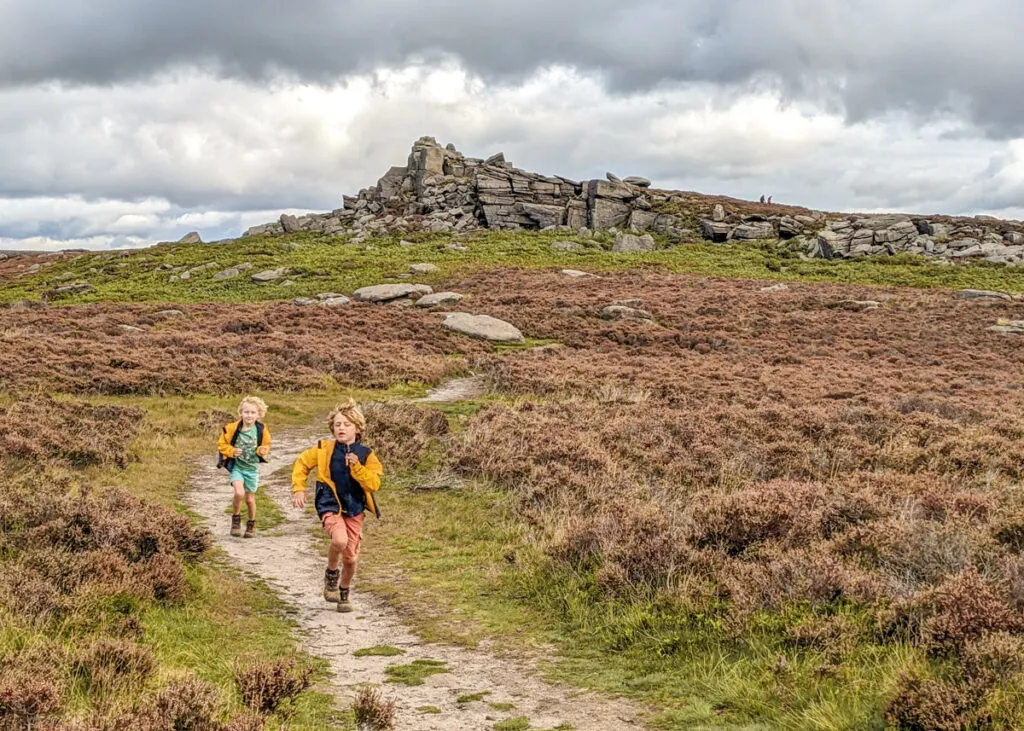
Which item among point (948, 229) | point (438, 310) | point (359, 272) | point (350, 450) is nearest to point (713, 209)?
point (948, 229)

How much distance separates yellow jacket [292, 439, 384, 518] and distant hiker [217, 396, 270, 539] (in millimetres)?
2843

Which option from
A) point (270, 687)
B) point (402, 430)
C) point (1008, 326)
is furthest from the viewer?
point (1008, 326)

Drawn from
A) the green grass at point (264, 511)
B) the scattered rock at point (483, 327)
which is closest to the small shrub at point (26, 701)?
the green grass at point (264, 511)

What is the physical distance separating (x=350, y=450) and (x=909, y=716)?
5829 mm

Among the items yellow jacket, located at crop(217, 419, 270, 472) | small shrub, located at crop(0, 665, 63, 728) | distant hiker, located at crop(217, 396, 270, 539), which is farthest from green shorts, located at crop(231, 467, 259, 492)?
small shrub, located at crop(0, 665, 63, 728)

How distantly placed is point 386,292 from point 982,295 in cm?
3682

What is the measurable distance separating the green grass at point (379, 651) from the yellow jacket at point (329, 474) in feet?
5.19

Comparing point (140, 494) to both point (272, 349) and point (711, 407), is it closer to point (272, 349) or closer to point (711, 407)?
point (711, 407)

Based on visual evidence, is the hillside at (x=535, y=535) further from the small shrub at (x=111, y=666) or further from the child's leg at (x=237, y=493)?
the child's leg at (x=237, y=493)

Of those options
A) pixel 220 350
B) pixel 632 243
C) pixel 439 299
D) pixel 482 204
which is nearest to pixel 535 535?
pixel 220 350

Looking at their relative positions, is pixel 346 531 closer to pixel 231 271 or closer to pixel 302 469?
pixel 302 469

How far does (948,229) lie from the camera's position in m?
73.3

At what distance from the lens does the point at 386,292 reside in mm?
46594

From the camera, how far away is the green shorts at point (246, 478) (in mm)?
11070
